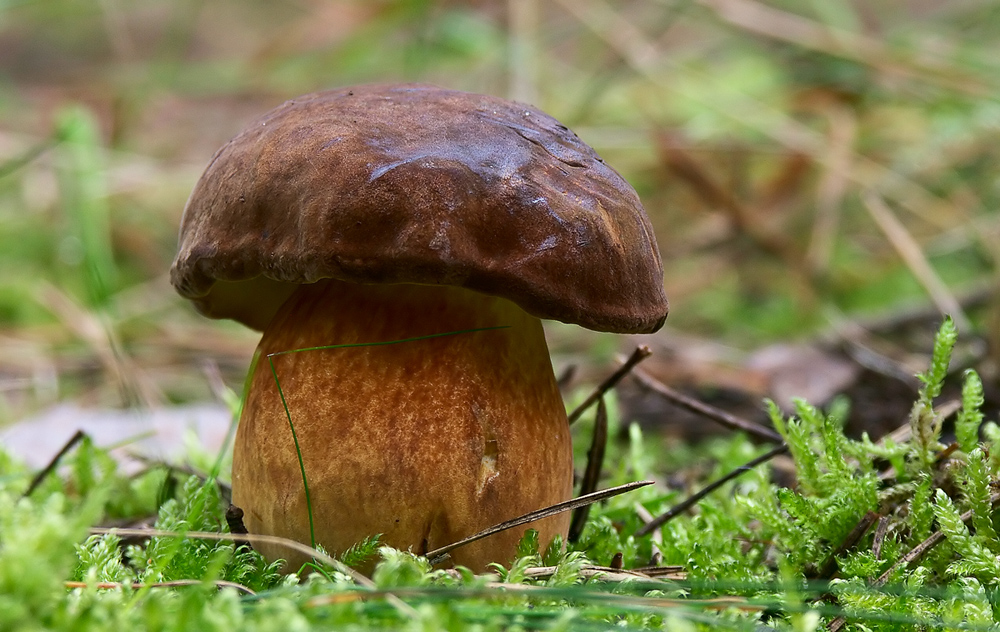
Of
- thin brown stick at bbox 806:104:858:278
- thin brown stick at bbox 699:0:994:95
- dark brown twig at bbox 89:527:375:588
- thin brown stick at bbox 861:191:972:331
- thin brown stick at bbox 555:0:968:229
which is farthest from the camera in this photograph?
thin brown stick at bbox 806:104:858:278

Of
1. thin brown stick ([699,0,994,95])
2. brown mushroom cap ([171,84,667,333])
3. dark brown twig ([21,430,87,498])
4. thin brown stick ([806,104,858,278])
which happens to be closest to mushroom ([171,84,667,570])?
brown mushroom cap ([171,84,667,333])

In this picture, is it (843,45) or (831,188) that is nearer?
(843,45)

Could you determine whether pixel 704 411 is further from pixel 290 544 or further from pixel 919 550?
pixel 290 544

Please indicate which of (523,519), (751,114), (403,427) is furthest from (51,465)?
(751,114)

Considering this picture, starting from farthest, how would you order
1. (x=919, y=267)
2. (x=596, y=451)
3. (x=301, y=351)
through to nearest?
(x=919, y=267)
(x=596, y=451)
(x=301, y=351)

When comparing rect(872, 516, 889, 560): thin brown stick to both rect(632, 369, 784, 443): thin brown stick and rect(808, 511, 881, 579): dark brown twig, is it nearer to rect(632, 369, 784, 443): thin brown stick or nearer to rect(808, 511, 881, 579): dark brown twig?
rect(808, 511, 881, 579): dark brown twig

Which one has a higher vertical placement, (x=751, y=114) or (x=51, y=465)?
(x=751, y=114)
